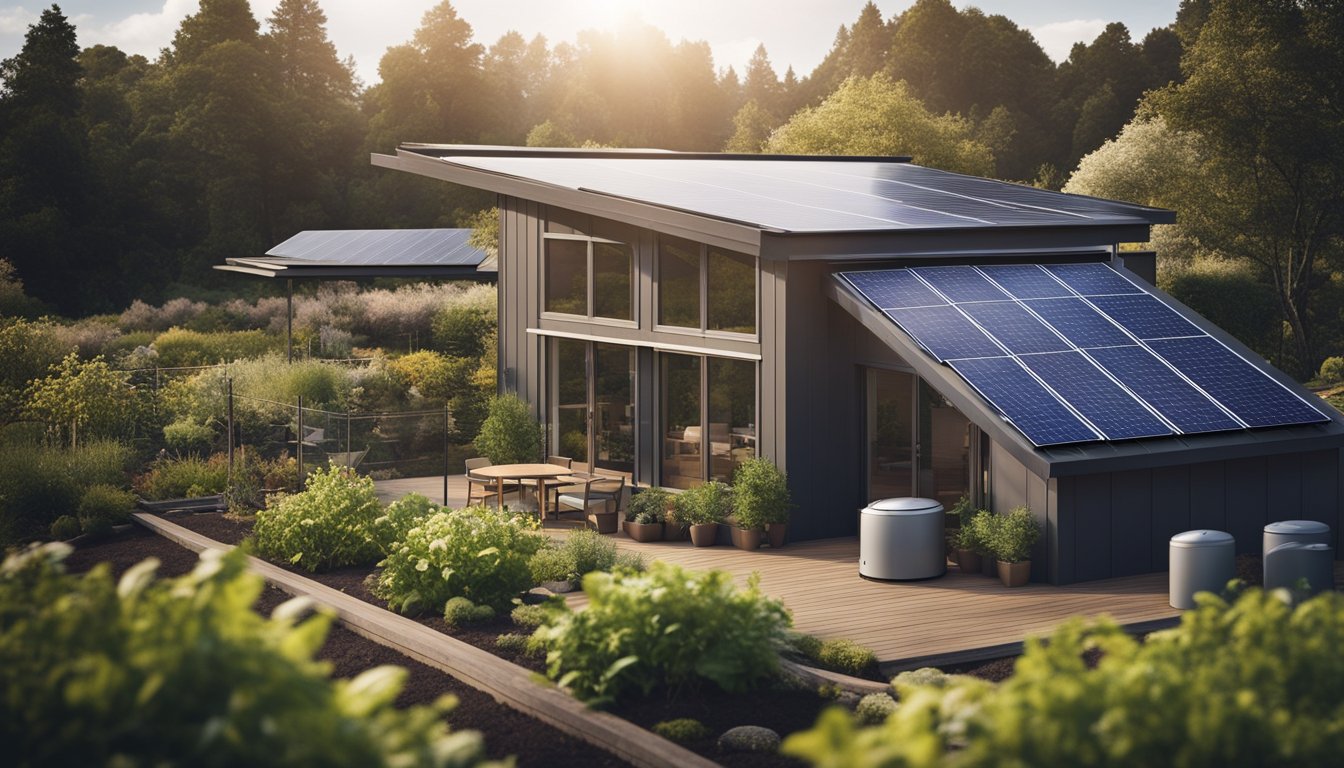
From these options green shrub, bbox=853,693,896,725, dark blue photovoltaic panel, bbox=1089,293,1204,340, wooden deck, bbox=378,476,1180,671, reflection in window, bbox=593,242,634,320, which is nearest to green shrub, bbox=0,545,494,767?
green shrub, bbox=853,693,896,725

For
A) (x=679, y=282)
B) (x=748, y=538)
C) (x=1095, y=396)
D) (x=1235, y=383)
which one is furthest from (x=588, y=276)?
(x=1235, y=383)

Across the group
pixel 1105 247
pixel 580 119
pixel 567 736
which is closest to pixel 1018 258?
pixel 1105 247

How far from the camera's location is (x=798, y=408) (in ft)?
49.3

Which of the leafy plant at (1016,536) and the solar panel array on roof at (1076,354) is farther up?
the solar panel array on roof at (1076,354)

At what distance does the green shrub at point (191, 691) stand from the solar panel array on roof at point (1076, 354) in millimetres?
9155

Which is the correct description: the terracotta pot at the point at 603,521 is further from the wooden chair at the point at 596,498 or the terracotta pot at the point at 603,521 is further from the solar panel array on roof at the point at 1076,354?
the solar panel array on roof at the point at 1076,354

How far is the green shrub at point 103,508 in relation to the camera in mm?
16219

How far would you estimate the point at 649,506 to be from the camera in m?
15.7

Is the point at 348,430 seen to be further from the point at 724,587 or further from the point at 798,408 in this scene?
the point at 724,587

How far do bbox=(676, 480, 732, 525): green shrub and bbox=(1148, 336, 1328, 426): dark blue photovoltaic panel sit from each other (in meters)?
5.09

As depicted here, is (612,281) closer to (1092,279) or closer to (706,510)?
(706,510)

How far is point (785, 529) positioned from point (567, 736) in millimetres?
6496

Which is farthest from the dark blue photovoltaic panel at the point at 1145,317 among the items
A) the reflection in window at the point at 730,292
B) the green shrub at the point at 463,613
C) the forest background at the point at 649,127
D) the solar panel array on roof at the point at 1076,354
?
the forest background at the point at 649,127

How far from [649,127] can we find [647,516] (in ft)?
211
